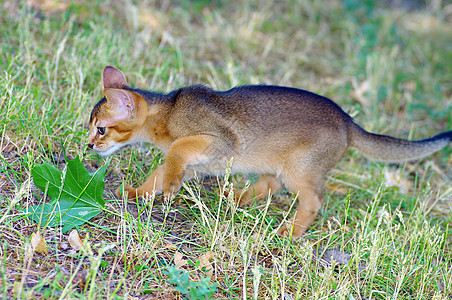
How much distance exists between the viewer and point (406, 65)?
738 cm

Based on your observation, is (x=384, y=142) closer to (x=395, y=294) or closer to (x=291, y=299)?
(x=395, y=294)

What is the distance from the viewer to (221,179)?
4559mm

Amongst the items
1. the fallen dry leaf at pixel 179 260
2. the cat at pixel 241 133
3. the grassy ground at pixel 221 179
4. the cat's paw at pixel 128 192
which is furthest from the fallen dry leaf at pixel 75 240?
the cat at pixel 241 133

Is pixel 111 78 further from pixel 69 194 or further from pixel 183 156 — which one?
pixel 69 194

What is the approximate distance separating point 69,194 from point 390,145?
109 inches

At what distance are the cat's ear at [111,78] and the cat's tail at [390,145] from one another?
6.75ft

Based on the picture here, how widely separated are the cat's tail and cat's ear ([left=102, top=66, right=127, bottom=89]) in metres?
2.06

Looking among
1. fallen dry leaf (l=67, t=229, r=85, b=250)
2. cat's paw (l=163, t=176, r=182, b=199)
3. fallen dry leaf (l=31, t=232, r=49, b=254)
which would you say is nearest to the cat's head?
cat's paw (l=163, t=176, r=182, b=199)

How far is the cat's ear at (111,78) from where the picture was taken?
423 cm

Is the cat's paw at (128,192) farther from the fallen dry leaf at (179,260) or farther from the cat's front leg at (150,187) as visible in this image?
the fallen dry leaf at (179,260)

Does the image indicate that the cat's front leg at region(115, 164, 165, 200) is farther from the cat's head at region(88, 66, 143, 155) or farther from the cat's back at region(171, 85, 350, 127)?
the cat's back at region(171, 85, 350, 127)

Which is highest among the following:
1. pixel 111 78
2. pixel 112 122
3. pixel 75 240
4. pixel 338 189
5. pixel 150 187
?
pixel 111 78

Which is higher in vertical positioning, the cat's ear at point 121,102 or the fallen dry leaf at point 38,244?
the cat's ear at point 121,102

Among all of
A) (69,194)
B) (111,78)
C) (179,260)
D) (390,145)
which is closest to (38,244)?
(69,194)
